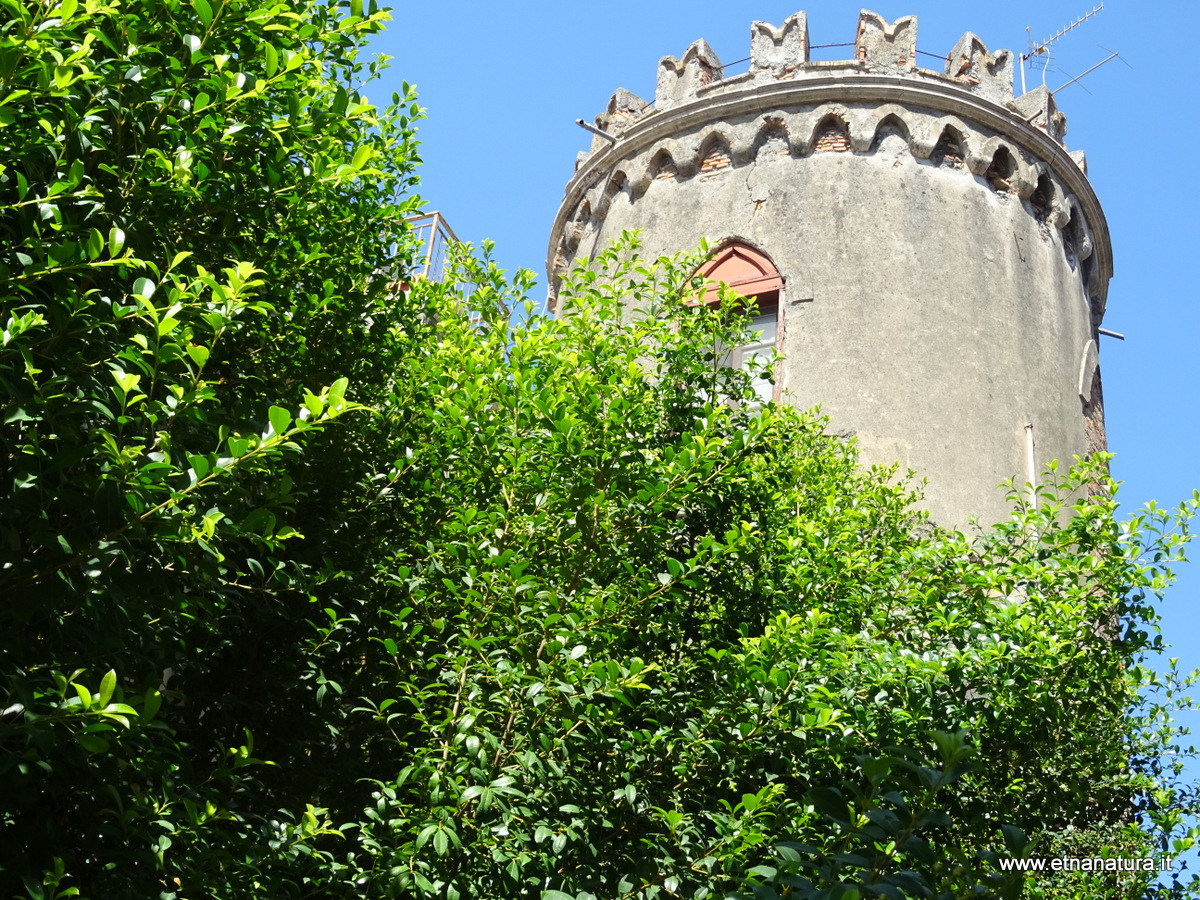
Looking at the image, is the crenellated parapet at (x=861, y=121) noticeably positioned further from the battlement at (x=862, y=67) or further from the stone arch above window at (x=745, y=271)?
the stone arch above window at (x=745, y=271)

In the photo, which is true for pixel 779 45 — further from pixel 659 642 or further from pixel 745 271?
pixel 659 642

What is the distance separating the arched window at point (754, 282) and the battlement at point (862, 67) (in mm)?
2092

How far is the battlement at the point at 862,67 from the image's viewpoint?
43.9 ft

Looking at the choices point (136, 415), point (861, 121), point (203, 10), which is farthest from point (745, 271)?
point (136, 415)

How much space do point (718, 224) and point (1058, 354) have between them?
3.75 metres

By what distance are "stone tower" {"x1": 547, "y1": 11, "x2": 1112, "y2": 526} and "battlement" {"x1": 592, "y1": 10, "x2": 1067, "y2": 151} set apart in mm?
25

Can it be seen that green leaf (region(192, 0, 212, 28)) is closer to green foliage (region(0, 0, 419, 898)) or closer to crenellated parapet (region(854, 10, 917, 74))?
green foliage (region(0, 0, 419, 898))

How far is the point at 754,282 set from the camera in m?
12.4

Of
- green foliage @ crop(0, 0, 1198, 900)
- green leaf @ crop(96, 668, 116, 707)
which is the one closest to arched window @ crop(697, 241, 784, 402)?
green foliage @ crop(0, 0, 1198, 900)

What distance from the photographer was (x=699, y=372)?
689 centimetres

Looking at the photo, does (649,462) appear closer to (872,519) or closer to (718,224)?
(872,519)

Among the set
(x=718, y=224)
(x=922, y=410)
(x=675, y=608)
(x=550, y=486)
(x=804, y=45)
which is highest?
(x=804, y=45)

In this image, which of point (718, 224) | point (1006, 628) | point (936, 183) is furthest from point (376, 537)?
point (936, 183)

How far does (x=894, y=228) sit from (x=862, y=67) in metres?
2.02
